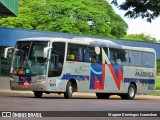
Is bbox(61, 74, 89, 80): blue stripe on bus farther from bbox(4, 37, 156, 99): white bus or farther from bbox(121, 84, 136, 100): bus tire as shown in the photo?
bbox(121, 84, 136, 100): bus tire

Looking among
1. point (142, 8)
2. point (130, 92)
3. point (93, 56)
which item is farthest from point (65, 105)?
point (130, 92)

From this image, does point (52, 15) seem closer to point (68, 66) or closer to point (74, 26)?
point (74, 26)

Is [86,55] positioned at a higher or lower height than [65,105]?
higher

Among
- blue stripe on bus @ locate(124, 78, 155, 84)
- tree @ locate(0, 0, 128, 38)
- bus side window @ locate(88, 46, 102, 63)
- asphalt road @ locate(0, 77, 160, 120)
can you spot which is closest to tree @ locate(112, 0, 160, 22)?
asphalt road @ locate(0, 77, 160, 120)

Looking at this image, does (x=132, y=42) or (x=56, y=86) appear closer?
(x=56, y=86)

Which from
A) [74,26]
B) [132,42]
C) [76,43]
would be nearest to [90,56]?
[76,43]

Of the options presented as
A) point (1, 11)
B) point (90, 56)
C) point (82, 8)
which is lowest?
point (90, 56)

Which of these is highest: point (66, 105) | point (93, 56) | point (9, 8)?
point (9, 8)

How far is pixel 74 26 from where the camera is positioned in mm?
69250

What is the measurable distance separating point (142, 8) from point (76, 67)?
1785cm

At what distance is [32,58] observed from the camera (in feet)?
87.5

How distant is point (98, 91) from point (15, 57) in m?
5.14

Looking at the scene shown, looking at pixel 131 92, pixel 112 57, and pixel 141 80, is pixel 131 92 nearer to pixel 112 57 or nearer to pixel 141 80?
pixel 141 80

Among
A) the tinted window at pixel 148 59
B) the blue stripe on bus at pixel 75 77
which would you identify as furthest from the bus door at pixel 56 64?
the tinted window at pixel 148 59
